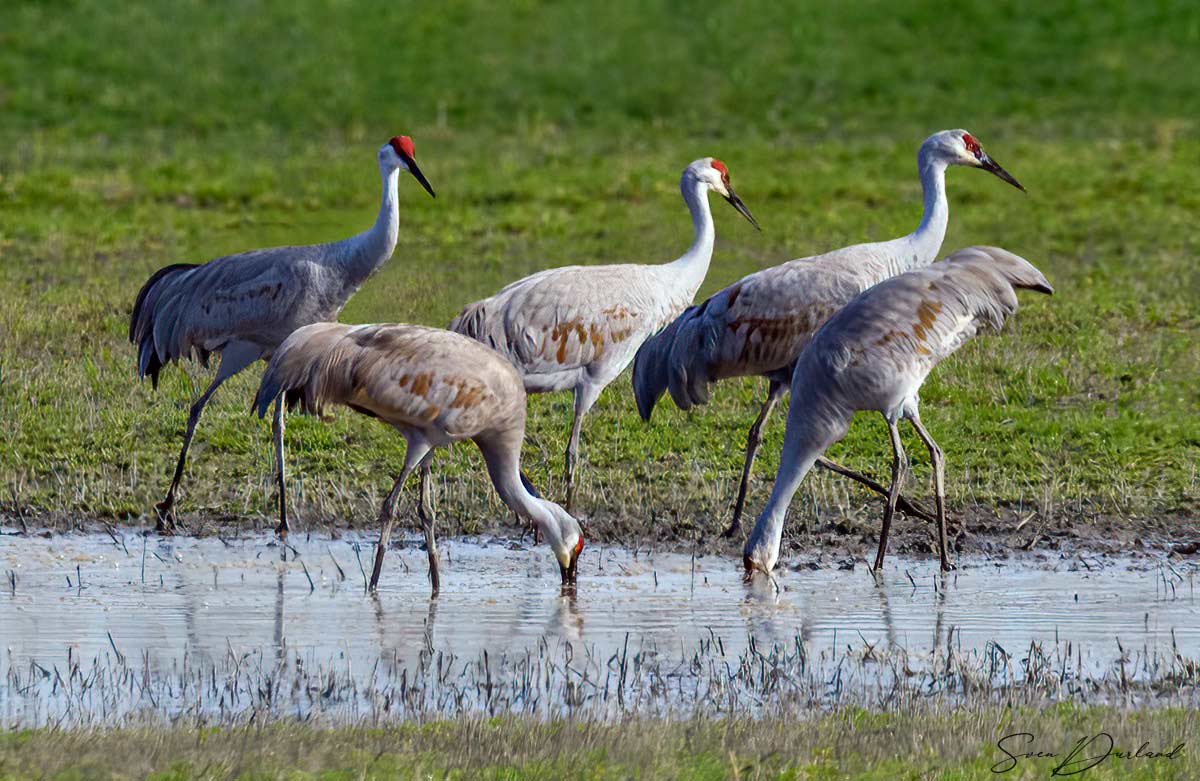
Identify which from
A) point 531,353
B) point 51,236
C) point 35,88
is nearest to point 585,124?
point 35,88

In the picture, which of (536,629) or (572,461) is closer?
(536,629)

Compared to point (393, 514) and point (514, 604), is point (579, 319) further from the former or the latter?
point (514, 604)

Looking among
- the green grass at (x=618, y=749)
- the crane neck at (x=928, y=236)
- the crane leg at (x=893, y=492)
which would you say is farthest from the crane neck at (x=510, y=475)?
the green grass at (x=618, y=749)

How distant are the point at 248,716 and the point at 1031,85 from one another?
73.1 feet

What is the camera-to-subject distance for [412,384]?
7.26 meters

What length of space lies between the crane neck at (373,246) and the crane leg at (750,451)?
6.17 ft

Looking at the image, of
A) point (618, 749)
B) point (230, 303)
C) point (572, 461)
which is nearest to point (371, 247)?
point (230, 303)

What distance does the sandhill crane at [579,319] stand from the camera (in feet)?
28.2

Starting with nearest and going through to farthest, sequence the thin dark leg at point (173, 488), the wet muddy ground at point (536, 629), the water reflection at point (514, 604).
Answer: the wet muddy ground at point (536, 629) < the water reflection at point (514, 604) < the thin dark leg at point (173, 488)

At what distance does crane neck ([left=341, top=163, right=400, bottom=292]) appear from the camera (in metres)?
8.86

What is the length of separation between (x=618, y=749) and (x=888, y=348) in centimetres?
322

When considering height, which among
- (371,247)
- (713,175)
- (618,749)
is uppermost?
(713,175)

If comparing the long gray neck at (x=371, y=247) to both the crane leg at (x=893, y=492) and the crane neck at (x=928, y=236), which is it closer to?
the crane neck at (x=928, y=236)

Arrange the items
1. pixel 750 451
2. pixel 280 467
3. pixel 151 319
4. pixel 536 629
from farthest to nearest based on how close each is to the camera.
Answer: pixel 151 319 → pixel 750 451 → pixel 280 467 → pixel 536 629
